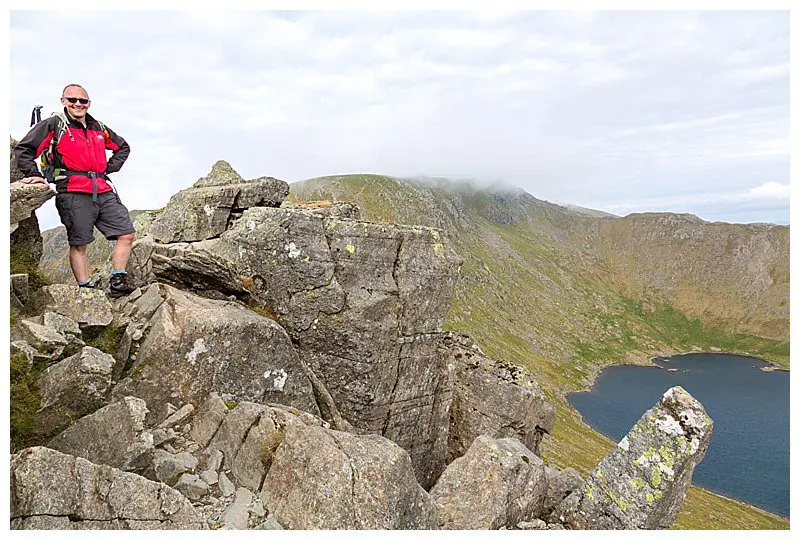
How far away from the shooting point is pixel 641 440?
15508 millimetres

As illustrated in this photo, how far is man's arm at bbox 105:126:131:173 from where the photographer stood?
16.2m

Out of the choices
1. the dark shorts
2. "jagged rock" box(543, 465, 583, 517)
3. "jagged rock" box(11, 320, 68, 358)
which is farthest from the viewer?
"jagged rock" box(543, 465, 583, 517)

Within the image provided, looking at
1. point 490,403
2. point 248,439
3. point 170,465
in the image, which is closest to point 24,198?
point 170,465

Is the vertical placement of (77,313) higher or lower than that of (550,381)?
higher

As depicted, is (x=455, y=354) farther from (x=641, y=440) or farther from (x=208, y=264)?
(x=208, y=264)

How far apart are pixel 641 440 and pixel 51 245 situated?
7766 centimetres

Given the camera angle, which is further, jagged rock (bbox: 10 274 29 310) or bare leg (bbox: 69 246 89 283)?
bare leg (bbox: 69 246 89 283)

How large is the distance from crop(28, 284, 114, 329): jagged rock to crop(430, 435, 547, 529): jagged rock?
1141cm

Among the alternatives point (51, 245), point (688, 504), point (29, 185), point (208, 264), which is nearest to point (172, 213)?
point (208, 264)

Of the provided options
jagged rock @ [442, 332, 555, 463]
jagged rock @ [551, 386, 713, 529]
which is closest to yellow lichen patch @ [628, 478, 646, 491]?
jagged rock @ [551, 386, 713, 529]

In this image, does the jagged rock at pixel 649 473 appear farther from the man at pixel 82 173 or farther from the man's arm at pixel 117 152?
the man's arm at pixel 117 152

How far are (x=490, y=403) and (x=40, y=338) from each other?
17492 millimetres

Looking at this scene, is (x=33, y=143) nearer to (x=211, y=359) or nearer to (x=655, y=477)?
(x=211, y=359)

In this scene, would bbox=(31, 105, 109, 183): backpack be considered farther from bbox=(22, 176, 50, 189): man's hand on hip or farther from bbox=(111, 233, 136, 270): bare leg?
bbox=(111, 233, 136, 270): bare leg
